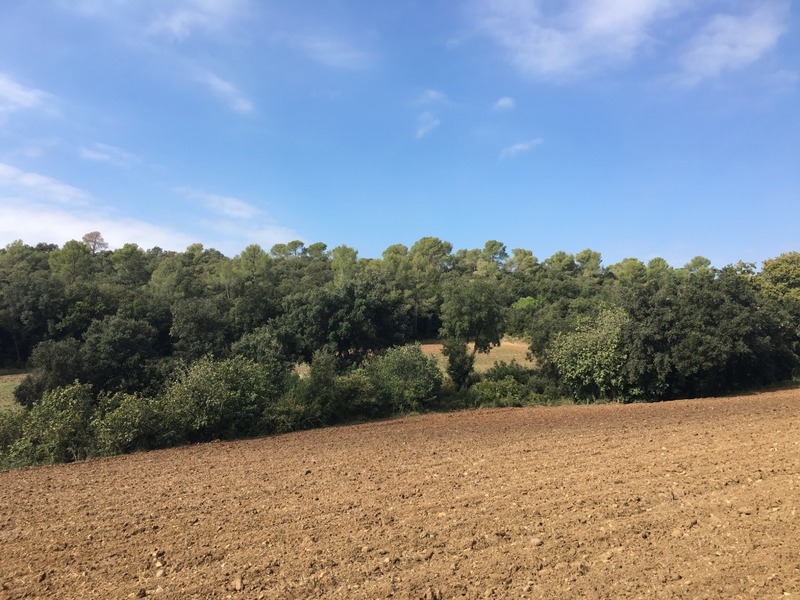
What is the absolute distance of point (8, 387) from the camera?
126 ft

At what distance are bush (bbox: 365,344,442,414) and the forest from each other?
69 mm

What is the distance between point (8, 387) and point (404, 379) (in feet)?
100

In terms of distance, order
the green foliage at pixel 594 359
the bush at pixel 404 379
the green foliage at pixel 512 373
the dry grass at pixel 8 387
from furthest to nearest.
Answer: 1. the dry grass at pixel 8 387
2. the green foliage at pixel 512 373
3. the green foliage at pixel 594 359
4. the bush at pixel 404 379

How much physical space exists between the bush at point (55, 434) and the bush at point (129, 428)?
469mm

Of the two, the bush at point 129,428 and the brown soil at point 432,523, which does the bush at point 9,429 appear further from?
the brown soil at point 432,523

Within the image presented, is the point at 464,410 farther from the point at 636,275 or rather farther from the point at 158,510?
the point at 636,275

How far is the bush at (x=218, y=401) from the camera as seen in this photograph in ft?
63.6

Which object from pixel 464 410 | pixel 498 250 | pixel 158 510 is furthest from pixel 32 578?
pixel 498 250

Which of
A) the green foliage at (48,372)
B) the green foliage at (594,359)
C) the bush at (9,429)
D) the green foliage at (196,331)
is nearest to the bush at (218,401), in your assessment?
the bush at (9,429)

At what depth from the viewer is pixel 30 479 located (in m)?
14.2

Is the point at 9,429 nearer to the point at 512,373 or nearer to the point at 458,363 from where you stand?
the point at 458,363

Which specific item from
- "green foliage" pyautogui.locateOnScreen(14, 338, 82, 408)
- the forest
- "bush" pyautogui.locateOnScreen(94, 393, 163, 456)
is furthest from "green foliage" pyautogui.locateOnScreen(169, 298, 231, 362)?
"bush" pyautogui.locateOnScreen(94, 393, 163, 456)

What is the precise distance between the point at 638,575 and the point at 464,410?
20.4m

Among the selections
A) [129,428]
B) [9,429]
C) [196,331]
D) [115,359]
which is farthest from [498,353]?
[9,429]
